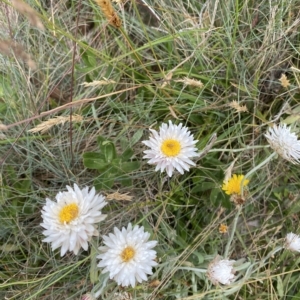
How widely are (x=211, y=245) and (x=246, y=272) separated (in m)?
0.11

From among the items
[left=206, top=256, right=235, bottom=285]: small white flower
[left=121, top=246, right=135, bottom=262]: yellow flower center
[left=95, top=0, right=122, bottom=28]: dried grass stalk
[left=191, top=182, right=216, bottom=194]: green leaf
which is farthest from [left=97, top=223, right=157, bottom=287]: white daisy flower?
[left=95, top=0, right=122, bottom=28]: dried grass stalk

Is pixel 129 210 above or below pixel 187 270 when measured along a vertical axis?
above

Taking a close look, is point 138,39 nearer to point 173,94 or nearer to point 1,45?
point 173,94

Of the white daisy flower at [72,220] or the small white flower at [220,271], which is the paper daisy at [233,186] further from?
the white daisy flower at [72,220]

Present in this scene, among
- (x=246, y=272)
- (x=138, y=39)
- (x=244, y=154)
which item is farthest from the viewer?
(x=138, y=39)

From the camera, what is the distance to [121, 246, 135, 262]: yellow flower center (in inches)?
31.9

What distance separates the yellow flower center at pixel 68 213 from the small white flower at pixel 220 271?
31 centimetres

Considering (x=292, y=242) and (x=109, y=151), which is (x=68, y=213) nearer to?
(x=109, y=151)

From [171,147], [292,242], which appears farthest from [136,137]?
[292,242]

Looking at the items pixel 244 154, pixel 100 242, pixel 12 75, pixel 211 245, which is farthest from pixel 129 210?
pixel 12 75

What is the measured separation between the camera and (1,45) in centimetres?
73

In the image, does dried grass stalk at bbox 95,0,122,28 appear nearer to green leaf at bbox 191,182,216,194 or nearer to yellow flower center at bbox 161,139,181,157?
yellow flower center at bbox 161,139,181,157

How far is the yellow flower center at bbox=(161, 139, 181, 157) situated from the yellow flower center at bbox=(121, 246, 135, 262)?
202 mm

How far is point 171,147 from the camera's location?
34.8 inches
